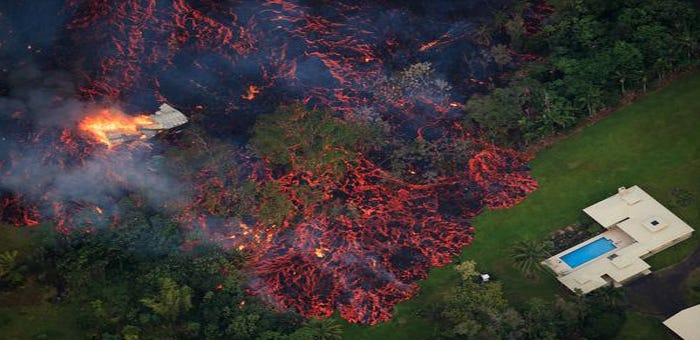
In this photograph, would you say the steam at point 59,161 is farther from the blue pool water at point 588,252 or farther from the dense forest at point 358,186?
the blue pool water at point 588,252

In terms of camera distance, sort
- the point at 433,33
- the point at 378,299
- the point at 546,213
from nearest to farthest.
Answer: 1. the point at 378,299
2. the point at 546,213
3. the point at 433,33

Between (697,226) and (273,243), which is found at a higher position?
(697,226)

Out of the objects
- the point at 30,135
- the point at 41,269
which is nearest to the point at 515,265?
the point at 41,269

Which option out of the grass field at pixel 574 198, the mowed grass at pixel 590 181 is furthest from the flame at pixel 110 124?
the mowed grass at pixel 590 181

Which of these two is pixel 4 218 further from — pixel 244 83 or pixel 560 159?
pixel 560 159

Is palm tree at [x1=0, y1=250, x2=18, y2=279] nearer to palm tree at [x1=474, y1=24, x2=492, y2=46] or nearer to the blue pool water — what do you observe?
the blue pool water

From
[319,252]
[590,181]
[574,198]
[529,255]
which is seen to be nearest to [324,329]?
[319,252]
